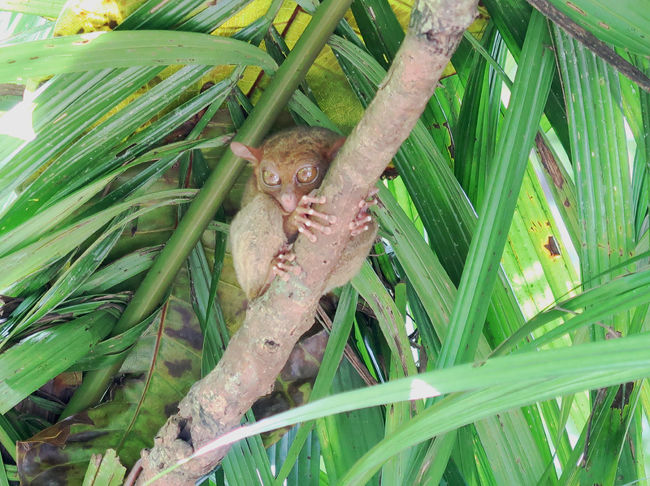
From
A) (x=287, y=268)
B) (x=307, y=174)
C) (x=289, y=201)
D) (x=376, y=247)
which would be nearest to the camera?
(x=287, y=268)

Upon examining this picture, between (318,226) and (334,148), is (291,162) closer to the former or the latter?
(334,148)

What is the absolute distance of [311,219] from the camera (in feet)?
6.52

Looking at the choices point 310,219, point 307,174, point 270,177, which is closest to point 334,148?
point 307,174

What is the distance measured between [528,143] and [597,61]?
0.31 m

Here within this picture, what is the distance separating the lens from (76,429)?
275 cm

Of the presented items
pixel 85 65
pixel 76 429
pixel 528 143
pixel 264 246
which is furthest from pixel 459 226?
pixel 76 429

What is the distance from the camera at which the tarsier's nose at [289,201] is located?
8.29 ft

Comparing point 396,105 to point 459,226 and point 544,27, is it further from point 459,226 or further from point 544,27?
point 459,226

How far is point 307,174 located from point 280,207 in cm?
17

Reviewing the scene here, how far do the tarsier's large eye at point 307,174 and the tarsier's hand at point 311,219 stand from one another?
578mm

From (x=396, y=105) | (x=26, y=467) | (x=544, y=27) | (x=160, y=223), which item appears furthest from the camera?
(x=160, y=223)

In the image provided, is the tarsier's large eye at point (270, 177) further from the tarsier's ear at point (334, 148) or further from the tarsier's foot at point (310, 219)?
the tarsier's foot at point (310, 219)

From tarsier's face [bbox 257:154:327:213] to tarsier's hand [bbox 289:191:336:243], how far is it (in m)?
0.57

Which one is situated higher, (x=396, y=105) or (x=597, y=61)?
(x=597, y=61)
